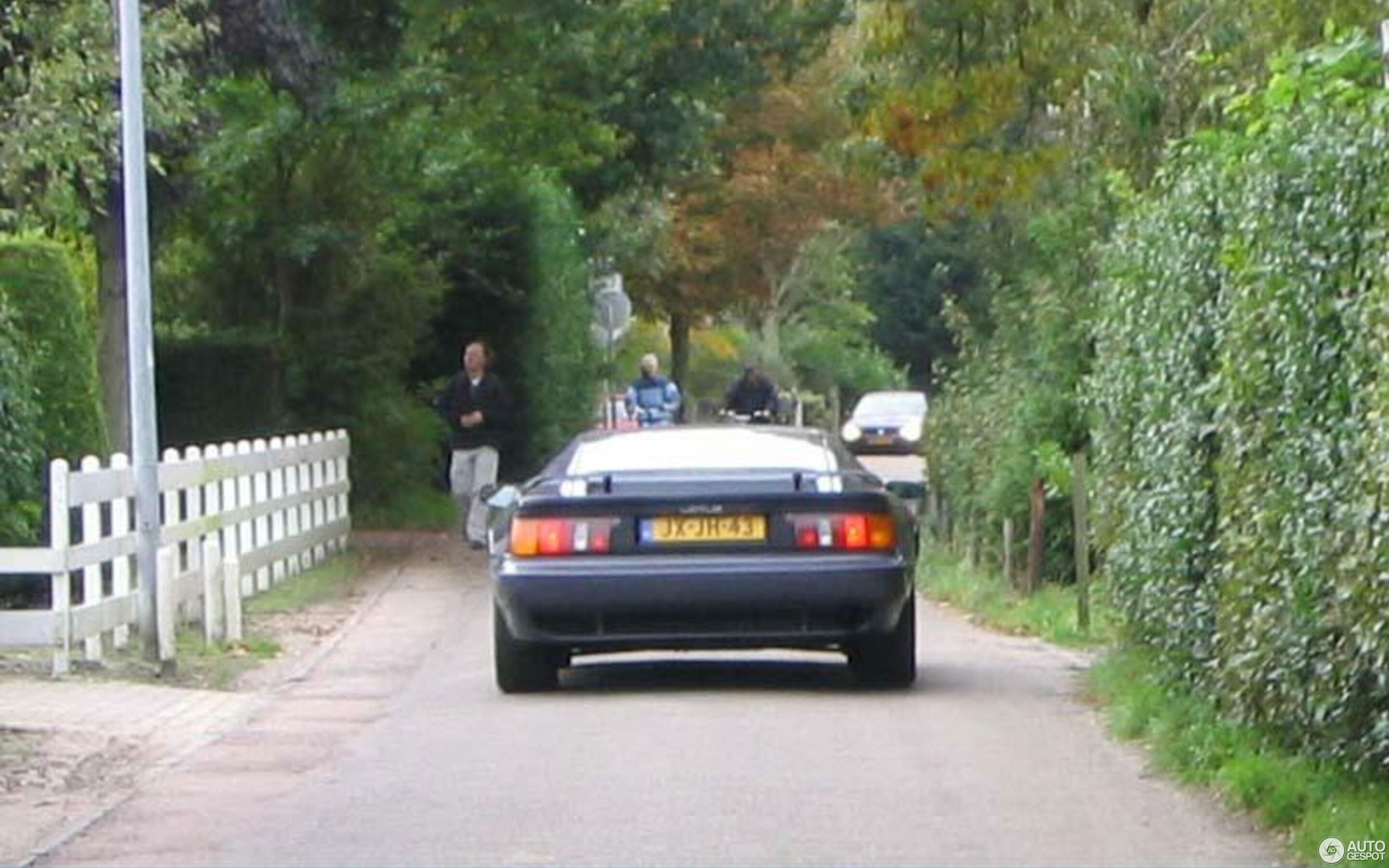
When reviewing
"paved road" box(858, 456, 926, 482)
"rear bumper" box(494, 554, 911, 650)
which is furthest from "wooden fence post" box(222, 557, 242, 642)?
"paved road" box(858, 456, 926, 482)

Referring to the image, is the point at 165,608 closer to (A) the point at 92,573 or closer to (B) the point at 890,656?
(A) the point at 92,573

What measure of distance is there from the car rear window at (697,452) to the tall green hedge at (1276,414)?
1.69m

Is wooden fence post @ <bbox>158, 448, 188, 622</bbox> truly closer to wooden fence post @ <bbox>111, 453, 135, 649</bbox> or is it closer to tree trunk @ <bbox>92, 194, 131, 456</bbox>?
wooden fence post @ <bbox>111, 453, 135, 649</bbox>

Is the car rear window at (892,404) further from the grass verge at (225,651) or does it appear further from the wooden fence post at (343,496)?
the grass verge at (225,651)

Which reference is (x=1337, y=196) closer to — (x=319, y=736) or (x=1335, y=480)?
(x=1335, y=480)

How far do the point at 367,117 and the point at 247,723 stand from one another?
14.9 meters

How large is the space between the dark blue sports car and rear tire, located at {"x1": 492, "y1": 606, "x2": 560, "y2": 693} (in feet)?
0.29

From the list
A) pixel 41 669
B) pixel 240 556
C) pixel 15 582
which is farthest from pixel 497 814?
pixel 240 556

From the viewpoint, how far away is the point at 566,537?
14.8 m

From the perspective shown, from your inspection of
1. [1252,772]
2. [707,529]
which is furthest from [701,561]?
[1252,772]

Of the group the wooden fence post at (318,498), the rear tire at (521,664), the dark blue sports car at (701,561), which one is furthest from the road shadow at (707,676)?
the wooden fence post at (318,498)

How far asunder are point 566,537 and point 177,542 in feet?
16.7

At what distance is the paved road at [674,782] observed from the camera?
10.3 m

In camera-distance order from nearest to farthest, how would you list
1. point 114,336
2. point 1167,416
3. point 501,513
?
1. point 1167,416
2. point 501,513
3. point 114,336
